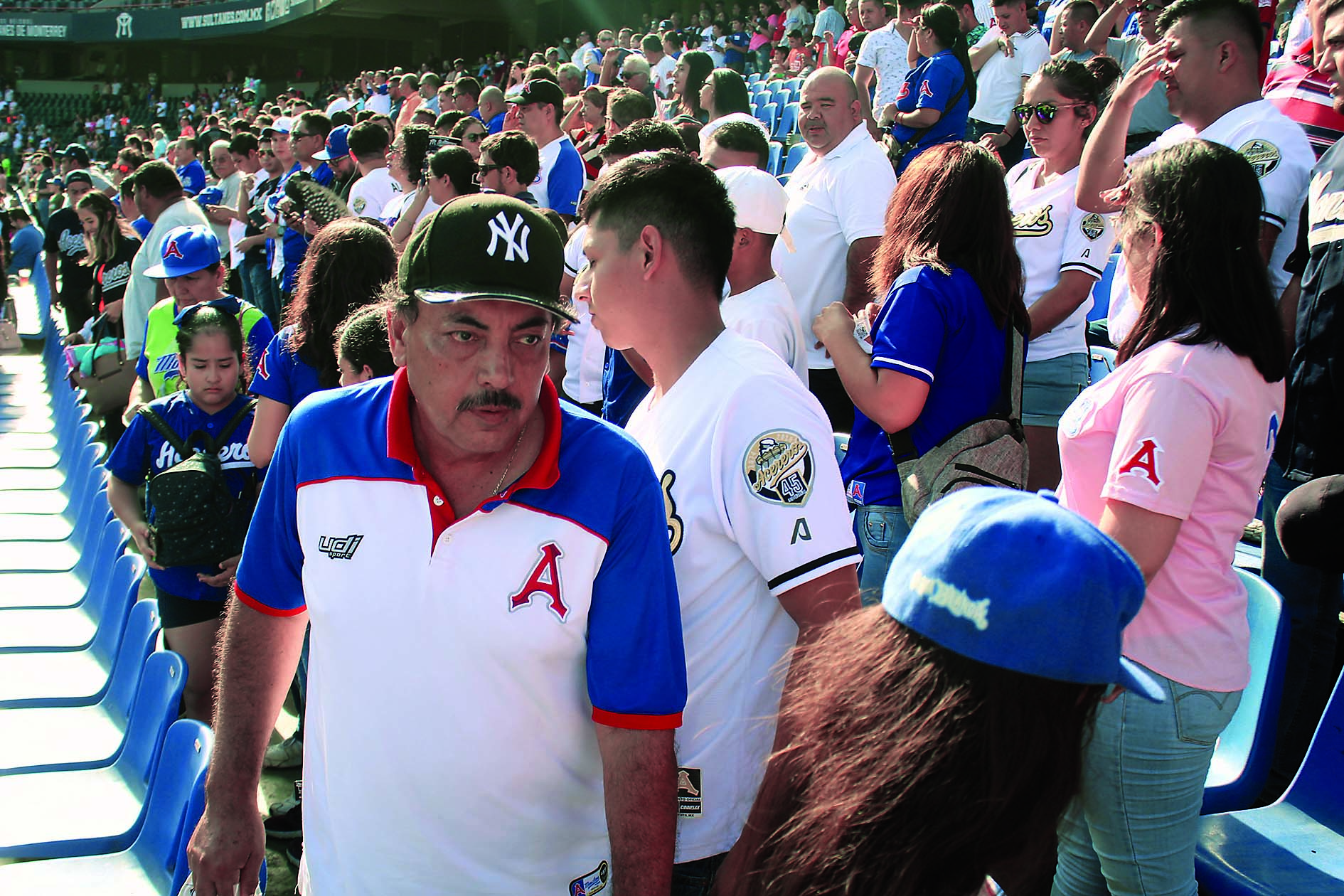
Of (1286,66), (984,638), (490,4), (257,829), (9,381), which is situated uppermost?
(490,4)

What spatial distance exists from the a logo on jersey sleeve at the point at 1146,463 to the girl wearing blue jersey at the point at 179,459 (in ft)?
9.10

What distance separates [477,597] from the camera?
1.55 metres

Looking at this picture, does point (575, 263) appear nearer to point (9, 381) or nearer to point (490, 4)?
point (9, 381)

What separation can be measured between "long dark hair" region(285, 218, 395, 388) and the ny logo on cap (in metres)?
1.87

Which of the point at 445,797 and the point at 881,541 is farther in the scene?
the point at 881,541

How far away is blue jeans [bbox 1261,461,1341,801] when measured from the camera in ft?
9.17

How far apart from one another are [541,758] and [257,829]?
1.93ft

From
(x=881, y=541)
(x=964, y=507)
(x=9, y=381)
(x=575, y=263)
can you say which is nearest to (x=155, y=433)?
(x=575, y=263)

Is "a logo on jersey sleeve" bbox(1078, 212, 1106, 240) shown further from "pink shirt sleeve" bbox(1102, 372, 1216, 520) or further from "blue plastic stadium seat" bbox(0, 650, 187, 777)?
"blue plastic stadium seat" bbox(0, 650, 187, 777)

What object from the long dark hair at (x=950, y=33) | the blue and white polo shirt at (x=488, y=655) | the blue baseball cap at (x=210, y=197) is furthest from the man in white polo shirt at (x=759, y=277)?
the blue baseball cap at (x=210, y=197)

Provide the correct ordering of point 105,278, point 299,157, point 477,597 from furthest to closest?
point 299,157, point 105,278, point 477,597

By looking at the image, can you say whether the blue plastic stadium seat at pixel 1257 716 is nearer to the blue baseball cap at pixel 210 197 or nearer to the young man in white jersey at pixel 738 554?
the young man in white jersey at pixel 738 554

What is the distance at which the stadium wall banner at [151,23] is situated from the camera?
35344mm

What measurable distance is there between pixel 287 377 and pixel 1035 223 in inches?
105
